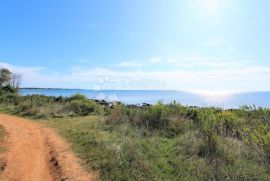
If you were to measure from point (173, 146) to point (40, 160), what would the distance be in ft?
15.6

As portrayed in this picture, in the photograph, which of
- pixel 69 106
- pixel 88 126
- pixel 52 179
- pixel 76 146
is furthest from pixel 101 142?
pixel 69 106

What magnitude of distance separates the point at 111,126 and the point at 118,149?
5440 mm

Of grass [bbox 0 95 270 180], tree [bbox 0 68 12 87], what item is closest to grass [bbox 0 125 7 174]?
grass [bbox 0 95 270 180]

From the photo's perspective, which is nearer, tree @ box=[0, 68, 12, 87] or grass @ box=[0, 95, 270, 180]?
grass @ box=[0, 95, 270, 180]

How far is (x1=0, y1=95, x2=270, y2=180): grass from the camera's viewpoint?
8414 mm

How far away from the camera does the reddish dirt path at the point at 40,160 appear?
27.9ft

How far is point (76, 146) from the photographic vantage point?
39.6 feet

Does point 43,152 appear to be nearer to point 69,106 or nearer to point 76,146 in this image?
point 76,146

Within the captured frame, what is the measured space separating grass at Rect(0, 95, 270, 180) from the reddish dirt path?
20.3 inches

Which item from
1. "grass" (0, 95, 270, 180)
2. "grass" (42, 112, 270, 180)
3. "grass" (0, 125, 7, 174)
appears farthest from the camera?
"grass" (0, 125, 7, 174)

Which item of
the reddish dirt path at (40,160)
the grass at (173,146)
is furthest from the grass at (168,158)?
the reddish dirt path at (40,160)

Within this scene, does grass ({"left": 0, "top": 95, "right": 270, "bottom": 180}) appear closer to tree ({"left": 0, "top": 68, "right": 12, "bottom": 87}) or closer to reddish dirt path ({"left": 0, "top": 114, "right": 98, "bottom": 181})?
reddish dirt path ({"left": 0, "top": 114, "right": 98, "bottom": 181})

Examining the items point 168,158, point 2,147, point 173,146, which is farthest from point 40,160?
point 173,146

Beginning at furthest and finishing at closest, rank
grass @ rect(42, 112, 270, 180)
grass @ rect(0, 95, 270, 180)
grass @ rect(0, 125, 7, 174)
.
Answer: grass @ rect(0, 125, 7, 174) < grass @ rect(0, 95, 270, 180) < grass @ rect(42, 112, 270, 180)
